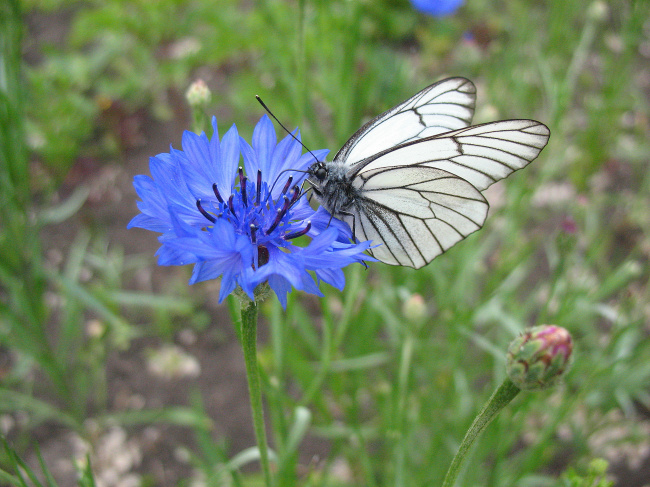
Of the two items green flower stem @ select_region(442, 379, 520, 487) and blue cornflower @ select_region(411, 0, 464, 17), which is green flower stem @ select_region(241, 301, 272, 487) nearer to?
green flower stem @ select_region(442, 379, 520, 487)

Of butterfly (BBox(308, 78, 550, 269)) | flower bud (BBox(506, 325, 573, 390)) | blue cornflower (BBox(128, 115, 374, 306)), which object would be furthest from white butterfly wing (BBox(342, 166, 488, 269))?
flower bud (BBox(506, 325, 573, 390))

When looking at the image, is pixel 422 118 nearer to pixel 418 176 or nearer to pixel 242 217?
pixel 418 176

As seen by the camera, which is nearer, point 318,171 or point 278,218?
point 278,218

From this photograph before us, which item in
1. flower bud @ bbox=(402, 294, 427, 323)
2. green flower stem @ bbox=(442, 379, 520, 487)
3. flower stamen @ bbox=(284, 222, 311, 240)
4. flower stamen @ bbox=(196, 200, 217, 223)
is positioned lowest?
green flower stem @ bbox=(442, 379, 520, 487)

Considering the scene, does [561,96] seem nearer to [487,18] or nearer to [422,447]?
[422,447]

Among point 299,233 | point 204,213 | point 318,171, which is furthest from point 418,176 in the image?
point 204,213

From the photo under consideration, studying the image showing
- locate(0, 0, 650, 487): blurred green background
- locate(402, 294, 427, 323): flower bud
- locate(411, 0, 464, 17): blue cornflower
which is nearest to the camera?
locate(402, 294, 427, 323): flower bud

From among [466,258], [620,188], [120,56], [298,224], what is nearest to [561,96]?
[466,258]

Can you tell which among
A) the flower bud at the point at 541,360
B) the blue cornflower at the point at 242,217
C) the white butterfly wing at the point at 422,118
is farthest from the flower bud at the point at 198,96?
the flower bud at the point at 541,360
